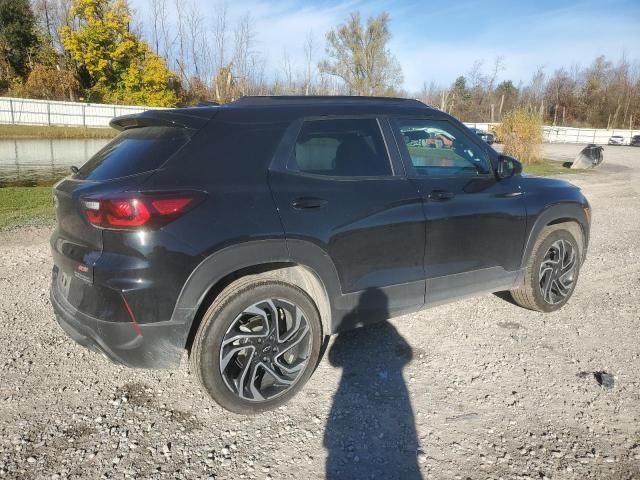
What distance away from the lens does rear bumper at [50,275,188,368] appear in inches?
98.1

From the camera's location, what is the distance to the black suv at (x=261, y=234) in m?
2.47

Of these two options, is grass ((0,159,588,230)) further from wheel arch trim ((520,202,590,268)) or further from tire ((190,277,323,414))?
tire ((190,277,323,414))

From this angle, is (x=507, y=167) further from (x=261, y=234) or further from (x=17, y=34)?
(x=17, y=34)

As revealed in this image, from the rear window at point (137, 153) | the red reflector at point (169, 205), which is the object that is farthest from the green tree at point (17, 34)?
the red reflector at point (169, 205)

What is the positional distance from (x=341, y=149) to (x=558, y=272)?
251 centimetres

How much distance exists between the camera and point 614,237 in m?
7.31

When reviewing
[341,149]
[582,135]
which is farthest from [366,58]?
[341,149]

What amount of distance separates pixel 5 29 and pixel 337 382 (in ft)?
164

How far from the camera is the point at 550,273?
4.23 metres

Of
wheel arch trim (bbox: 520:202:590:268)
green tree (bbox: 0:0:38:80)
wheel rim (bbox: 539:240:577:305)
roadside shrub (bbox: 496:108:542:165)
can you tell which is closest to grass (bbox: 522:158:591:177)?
roadside shrub (bbox: 496:108:542:165)

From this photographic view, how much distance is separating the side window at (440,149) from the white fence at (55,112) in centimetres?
3194

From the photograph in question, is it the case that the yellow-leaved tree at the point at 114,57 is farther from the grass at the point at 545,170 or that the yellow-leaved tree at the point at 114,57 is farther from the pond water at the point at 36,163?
the grass at the point at 545,170

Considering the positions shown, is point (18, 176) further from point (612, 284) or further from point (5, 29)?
point (5, 29)

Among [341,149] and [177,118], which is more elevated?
[177,118]
